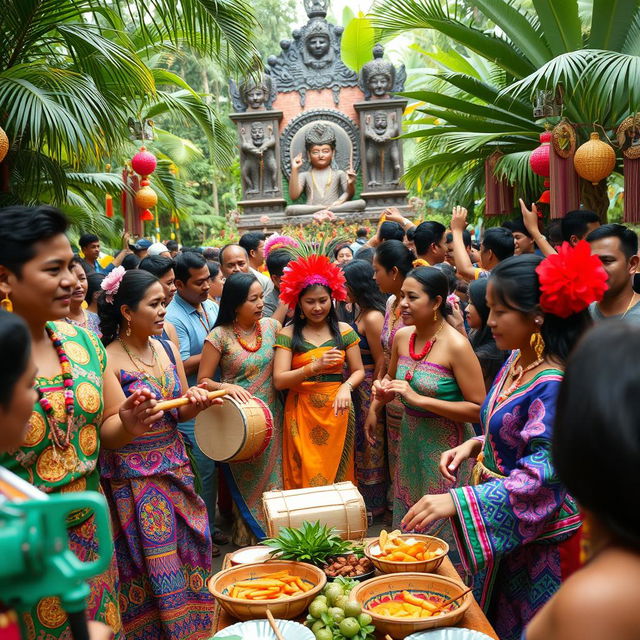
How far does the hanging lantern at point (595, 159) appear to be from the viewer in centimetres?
567

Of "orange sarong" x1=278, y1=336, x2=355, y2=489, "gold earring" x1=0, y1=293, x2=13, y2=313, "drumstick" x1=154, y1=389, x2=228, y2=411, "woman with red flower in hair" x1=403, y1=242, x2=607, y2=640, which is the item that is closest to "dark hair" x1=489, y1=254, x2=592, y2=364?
"woman with red flower in hair" x1=403, y1=242, x2=607, y2=640

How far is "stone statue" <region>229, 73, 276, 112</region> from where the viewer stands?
50.4ft

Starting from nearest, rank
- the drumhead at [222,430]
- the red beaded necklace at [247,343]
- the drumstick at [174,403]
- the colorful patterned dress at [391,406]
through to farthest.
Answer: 1. the drumstick at [174,403]
2. the drumhead at [222,430]
3. the red beaded necklace at [247,343]
4. the colorful patterned dress at [391,406]

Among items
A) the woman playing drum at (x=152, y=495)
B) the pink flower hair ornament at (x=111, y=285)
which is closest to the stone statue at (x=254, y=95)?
the pink flower hair ornament at (x=111, y=285)

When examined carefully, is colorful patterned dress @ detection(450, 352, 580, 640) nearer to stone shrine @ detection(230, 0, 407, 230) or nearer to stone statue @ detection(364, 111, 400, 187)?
stone shrine @ detection(230, 0, 407, 230)

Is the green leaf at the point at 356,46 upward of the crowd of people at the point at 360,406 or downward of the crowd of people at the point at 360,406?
upward

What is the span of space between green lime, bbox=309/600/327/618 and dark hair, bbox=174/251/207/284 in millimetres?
2969

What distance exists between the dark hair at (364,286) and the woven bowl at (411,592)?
2.99 metres

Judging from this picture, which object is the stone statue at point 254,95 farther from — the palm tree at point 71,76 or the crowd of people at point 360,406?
the crowd of people at point 360,406

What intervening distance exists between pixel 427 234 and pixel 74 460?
12.9 ft

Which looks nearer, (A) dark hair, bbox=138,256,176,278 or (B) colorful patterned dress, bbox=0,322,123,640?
(B) colorful patterned dress, bbox=0,322,123,640

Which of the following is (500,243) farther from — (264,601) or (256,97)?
(256,97)

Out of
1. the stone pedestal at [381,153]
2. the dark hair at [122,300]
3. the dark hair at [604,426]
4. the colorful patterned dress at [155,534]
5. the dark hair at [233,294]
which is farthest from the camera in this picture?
the stone pedestal at [381,153]

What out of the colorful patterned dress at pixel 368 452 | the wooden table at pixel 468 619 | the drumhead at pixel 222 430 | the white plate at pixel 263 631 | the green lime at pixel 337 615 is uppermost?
the drumhead at pixel 222 430
